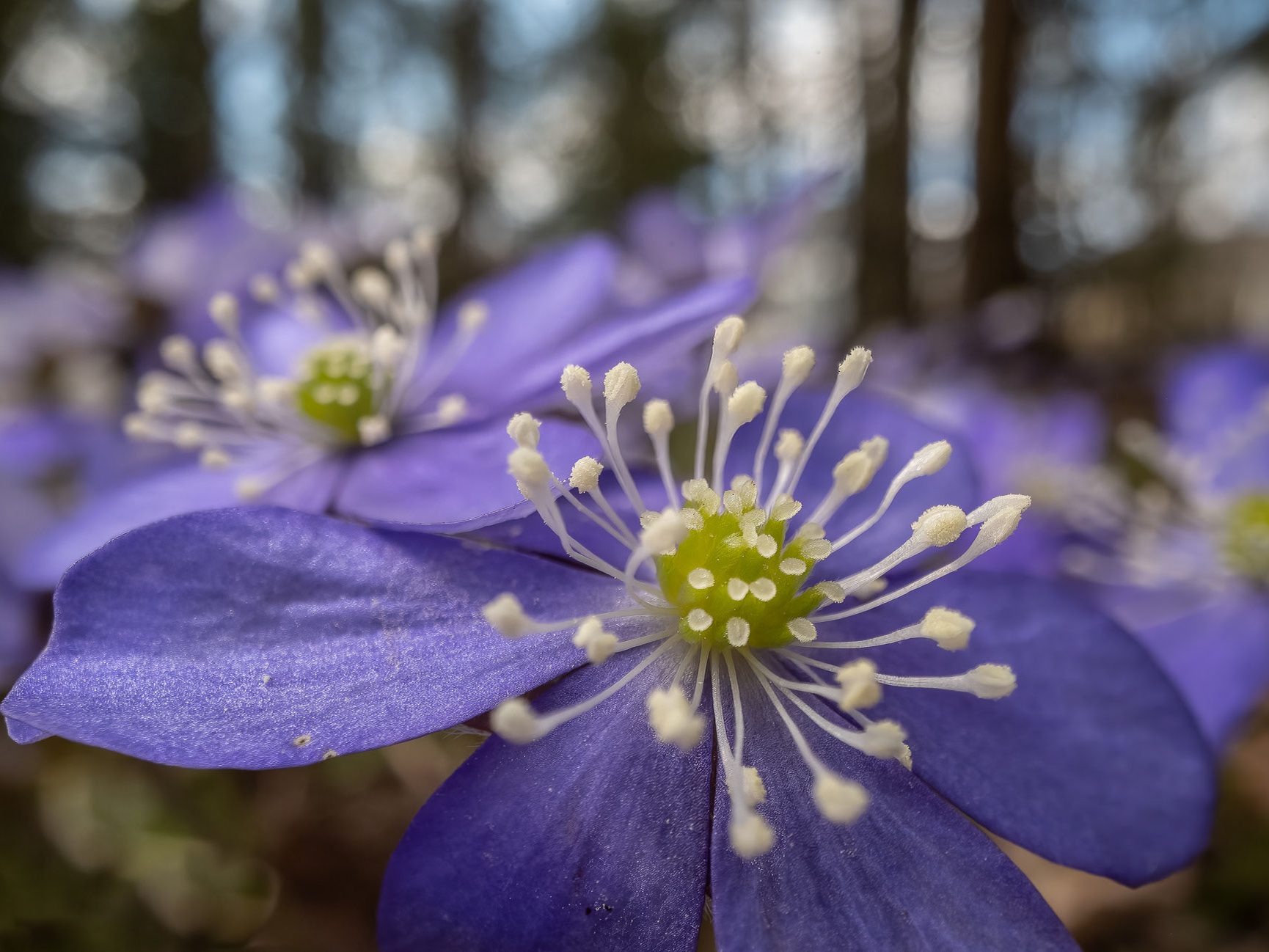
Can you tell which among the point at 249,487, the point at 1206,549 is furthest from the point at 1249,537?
the point at 249,487

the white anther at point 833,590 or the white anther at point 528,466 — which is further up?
the white anther at point 528,466

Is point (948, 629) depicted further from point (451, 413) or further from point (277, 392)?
point (277, 392)

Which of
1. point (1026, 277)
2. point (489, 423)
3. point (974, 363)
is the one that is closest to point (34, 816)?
point (489, 423)

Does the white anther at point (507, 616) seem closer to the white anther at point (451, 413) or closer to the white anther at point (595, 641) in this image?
the white anther at point (595, 641)

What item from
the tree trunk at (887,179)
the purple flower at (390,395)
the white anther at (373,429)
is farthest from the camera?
the tree trunk at (887,179)

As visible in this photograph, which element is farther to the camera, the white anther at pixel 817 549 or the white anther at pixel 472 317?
the white anther at pixel 472 317

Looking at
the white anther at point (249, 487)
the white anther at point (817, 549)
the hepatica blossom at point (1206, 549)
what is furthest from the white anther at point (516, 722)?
the hepatica blossom at point (1206, 549)

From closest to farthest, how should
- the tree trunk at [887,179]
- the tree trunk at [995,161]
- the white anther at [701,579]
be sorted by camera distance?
1. the white anther at [701,579]
2. the tree trunk at [887,179]
3. the tree trunk at [995,161]

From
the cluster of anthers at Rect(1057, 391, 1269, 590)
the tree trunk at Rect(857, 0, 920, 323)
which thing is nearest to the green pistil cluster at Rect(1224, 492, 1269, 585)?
the cluster of anthers at Rect(1057, 391, 1269, 590)
